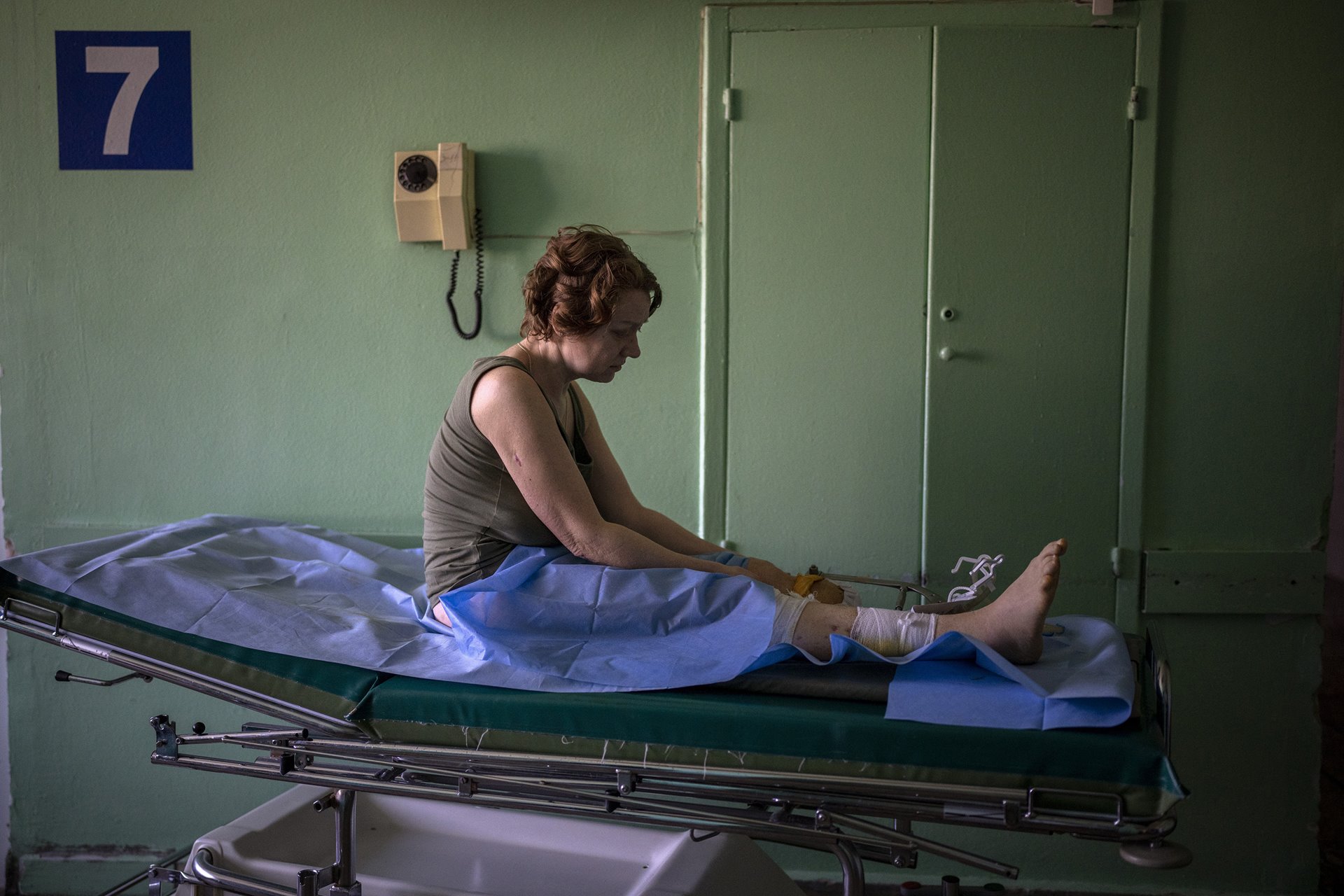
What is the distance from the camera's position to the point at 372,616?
6.51 feet

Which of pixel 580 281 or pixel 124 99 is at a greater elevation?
pixel 124 99

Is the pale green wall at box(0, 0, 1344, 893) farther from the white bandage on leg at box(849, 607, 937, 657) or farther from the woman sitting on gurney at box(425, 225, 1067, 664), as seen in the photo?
the white bandage on leg at box(849, 607, 937, 657)

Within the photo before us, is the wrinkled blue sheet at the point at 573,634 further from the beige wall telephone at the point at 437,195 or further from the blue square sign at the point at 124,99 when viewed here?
the blue square sign at the point at 124,99

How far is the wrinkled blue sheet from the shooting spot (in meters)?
1.56

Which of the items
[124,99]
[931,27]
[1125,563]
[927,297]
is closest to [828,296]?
[927,297]

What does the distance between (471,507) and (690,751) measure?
74cm

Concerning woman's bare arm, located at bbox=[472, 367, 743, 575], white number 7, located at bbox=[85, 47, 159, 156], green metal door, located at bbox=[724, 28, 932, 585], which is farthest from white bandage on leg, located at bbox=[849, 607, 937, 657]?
white number 7, located at bbox=[85, 47, 159, 156]

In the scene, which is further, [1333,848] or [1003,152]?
[1333,848]

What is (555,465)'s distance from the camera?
1.93 meters

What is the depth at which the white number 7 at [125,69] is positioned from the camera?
2805 mm

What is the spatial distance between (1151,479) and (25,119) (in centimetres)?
328

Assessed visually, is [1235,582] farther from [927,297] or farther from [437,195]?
[437,195]

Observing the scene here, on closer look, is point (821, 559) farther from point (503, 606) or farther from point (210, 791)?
point (210, 791)

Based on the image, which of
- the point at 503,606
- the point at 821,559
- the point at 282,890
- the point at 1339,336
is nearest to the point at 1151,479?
the point at 1339,336
